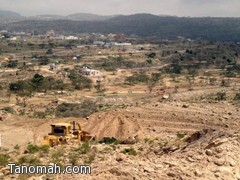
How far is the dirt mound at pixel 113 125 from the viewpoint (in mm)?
27344

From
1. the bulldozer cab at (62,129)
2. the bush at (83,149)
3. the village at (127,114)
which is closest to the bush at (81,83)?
the village at (127,114)

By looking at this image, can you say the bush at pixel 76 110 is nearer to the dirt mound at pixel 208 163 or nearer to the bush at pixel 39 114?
the bush at pixel 39 114

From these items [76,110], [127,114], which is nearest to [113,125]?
[127,114]

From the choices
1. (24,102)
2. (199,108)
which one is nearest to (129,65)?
(24,102)

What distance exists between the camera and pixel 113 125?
2881cm

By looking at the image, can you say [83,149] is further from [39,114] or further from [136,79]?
Answer: [136,79]

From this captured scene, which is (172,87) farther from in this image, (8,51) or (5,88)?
Answer: (8,51)

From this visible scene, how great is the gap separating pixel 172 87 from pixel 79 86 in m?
13.0

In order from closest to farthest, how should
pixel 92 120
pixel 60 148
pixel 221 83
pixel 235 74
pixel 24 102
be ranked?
pixel 60 148 → pixel 92 120 → pixel 24 102 → pixel 221 83 → pixel 235 74

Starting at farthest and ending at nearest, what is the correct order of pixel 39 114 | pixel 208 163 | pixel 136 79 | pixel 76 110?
pixel 136 79 < pixel 76 110 < pixel 39 114 < pixel 208 163

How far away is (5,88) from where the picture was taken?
5581cm

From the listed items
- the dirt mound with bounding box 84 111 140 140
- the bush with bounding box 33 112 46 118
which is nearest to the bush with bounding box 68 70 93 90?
the bush with bounding box 33 112 46 118


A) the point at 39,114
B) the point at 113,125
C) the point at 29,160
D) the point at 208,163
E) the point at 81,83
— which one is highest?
the point at 208,163

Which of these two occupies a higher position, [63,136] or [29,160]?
[29,160]
